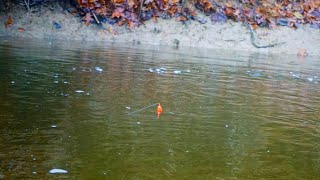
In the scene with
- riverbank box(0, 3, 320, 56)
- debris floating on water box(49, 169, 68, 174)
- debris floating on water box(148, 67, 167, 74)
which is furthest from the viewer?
riverbank box(0, 3, 320, 56)

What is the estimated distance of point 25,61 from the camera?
871 centimetres

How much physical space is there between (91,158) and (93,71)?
15.3 feet

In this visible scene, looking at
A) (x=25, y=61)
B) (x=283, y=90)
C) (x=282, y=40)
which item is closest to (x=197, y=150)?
(x=283, y=90)

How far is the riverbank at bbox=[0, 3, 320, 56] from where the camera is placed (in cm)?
1543

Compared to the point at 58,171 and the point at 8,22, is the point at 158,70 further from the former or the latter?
Result: the point at 8,22

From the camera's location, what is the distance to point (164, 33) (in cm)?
1683

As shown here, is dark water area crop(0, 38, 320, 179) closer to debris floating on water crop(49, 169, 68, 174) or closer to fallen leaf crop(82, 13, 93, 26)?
debris floating on water crop(49, 169, 68, 174)

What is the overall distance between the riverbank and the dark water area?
6083 mm

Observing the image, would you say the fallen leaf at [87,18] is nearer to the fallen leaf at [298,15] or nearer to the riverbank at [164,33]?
the riverbank at [164,33]

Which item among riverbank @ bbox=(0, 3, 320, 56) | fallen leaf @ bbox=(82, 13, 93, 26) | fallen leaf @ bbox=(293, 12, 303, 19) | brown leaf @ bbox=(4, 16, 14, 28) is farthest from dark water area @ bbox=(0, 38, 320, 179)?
fallen leaf @ bbox=(293, 12, 303, 19)

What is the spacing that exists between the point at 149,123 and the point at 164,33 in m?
12.0

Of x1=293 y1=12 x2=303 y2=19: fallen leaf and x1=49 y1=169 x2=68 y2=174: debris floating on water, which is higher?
x1=293 y1=12 x2=303 y2=19: fallen leaf

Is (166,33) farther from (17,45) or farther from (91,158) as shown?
(91,158)

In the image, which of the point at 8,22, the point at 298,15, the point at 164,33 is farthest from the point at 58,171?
the point at 298,15
